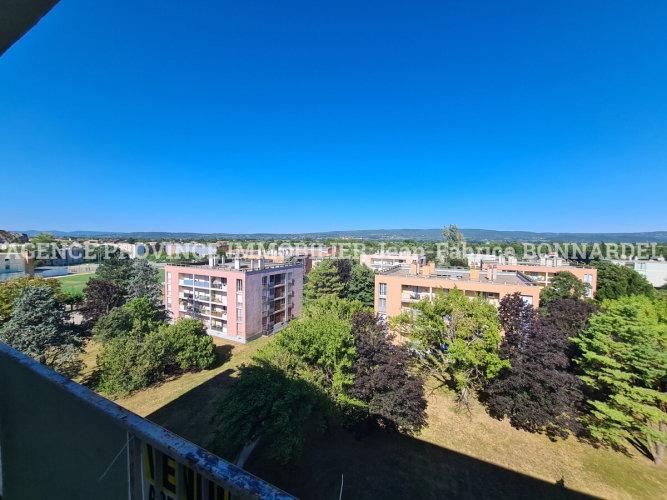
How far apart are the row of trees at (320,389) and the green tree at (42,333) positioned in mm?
12450

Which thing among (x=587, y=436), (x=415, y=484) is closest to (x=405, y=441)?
(x=415, y=484)

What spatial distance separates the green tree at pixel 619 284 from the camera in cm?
2748

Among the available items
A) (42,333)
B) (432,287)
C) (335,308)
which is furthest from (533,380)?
(42,333)

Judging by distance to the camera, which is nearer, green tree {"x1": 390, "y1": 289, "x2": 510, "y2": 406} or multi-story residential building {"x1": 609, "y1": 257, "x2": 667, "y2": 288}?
green tree {"x1": 390, "y1": 289, "x2": 510, "y2": 406}

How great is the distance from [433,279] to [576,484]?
1261cm

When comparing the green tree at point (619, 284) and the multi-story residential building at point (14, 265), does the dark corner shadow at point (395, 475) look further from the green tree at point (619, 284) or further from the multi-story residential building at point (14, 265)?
the multi-story residential building at point (14, 265)

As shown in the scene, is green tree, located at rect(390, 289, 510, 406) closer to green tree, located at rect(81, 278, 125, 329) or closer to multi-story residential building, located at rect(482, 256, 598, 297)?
multi-story residential building, located at rect(482, 256, 598, 297)

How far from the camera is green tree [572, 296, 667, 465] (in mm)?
11102

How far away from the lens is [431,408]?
15805mm

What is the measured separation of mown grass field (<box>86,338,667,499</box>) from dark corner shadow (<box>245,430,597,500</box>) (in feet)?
0.11

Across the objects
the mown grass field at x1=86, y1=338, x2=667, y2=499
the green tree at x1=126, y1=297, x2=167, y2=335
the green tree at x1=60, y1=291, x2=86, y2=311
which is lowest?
the mown grass field at x1=86, y1=338, x2=667, y2=499

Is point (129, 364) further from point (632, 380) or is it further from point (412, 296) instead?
point (632, 380)

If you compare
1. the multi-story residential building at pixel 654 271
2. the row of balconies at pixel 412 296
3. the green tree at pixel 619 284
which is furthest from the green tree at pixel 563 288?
the multi-story residential building at pixel 654 271

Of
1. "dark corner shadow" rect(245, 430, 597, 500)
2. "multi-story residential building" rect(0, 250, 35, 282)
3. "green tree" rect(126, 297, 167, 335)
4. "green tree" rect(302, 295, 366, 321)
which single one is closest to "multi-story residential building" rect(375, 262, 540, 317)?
"green tree" rect(302, 295, 366, 321)
